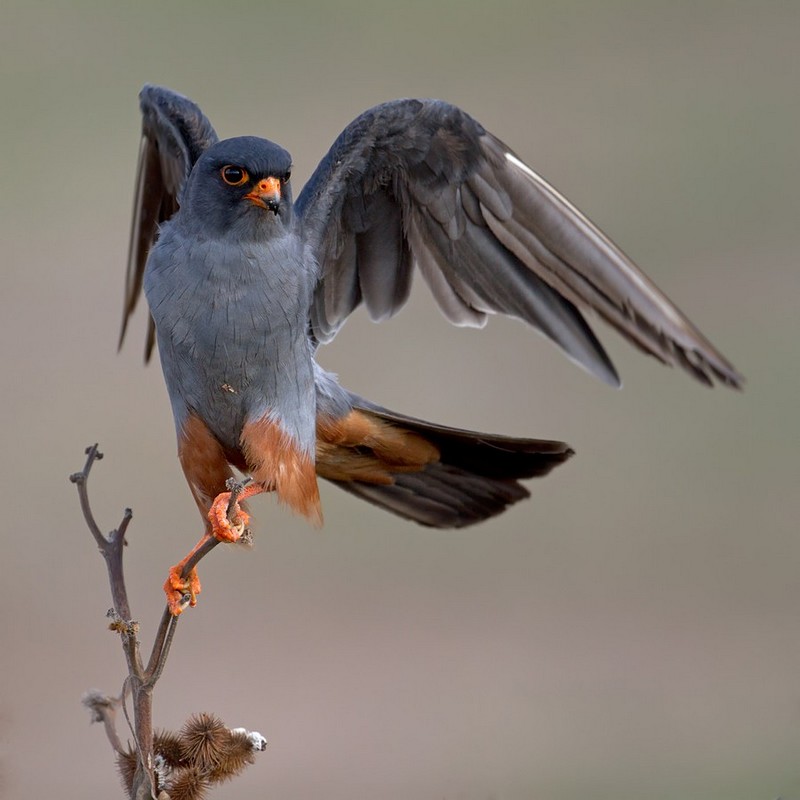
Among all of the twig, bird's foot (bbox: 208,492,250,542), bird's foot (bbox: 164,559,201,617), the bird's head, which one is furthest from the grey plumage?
the twig

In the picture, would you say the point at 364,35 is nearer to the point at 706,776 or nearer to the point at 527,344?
the point at 527,344

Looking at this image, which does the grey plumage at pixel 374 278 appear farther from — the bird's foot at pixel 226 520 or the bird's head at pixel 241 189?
the bird's foot at pixel 226 520

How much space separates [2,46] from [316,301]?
409 inches

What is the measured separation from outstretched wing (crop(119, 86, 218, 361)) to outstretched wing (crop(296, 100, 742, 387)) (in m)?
0.58

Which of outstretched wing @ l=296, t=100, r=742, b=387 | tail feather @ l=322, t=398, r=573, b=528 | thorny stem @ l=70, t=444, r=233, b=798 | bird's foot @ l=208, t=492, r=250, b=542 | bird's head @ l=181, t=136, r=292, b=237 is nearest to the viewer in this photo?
thorny stem @ l=70, t=444, r=233, b=798

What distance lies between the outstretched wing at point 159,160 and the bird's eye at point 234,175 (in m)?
0.45

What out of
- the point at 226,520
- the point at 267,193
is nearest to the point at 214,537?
the point at 226,520

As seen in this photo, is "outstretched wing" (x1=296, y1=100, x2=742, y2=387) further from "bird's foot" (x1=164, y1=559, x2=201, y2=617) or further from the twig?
the twig

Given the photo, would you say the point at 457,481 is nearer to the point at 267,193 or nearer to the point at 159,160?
the point at 267,193

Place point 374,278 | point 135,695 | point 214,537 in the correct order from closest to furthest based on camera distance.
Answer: point 135,695
point 214,537
point 374,278

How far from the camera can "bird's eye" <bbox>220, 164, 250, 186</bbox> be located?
5117 mm

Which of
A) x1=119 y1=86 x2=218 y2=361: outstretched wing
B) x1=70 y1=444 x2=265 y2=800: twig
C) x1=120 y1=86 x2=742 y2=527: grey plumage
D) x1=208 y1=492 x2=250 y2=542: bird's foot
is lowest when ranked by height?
x1=70 y1=444 x2=265 y2=800: twig

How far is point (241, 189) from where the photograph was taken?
5.14 metres

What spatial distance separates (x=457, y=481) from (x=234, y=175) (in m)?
1.54
